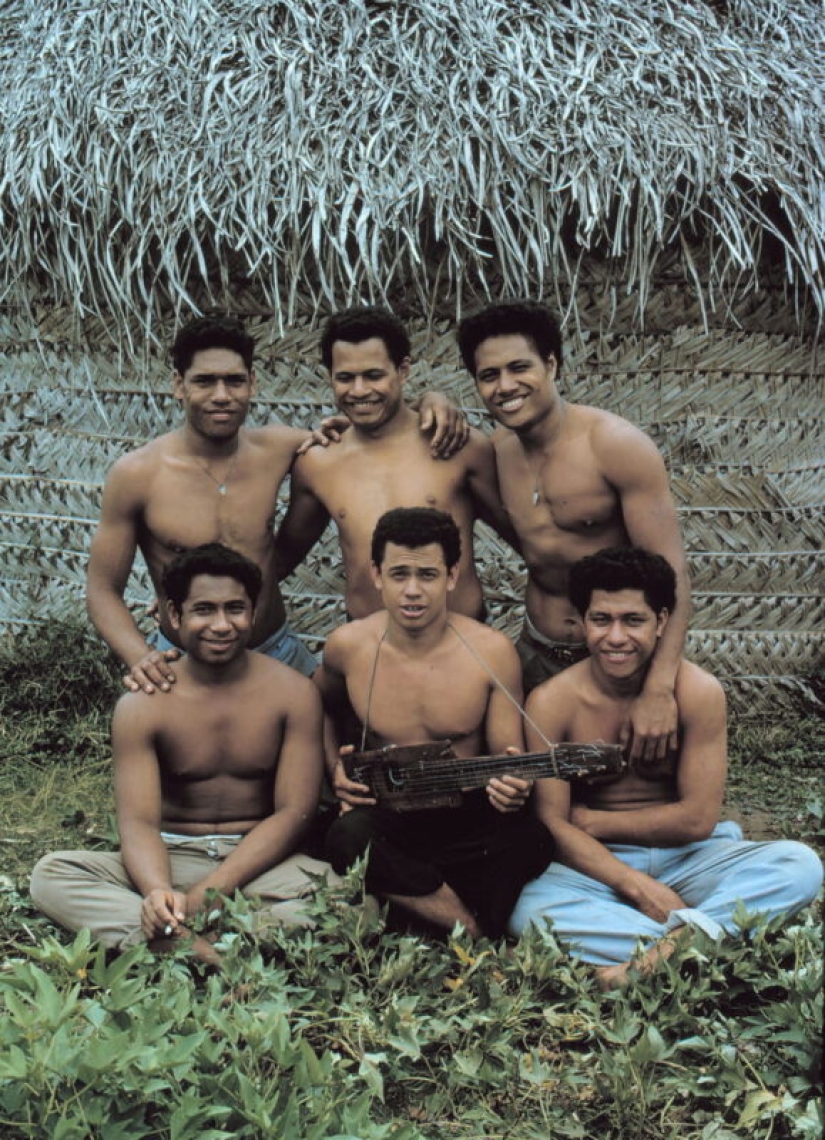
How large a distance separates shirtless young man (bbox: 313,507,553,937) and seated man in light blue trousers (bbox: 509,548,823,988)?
0.09 meters

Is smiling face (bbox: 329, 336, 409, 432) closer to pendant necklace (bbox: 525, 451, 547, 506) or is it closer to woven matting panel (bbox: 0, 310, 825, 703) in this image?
pendant necklace (bbox: 525, 451, 547, 506)

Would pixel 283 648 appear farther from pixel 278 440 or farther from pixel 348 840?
pixel 348 840

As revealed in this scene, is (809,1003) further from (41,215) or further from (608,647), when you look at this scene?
(41,215)

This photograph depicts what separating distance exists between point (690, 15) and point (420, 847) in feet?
12.2

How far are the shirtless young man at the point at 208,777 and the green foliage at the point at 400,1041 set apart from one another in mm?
200

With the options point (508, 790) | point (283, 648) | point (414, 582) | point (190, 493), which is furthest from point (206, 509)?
point (508, 790)

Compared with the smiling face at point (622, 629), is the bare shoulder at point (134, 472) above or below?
above

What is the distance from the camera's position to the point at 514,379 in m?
3.51

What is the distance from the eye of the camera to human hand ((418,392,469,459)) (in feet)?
12.1

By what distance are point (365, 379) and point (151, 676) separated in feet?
3.31

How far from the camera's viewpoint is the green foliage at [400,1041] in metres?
2.21

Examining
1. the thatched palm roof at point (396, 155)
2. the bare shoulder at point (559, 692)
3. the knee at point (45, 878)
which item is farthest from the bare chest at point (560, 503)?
the knee at point (45, 878)

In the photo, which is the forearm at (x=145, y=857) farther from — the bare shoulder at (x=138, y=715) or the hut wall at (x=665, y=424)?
the hut wall at (x=665, y=424)

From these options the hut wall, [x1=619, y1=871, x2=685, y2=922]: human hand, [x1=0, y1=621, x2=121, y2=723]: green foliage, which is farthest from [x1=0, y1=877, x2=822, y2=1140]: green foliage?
the hut wall
